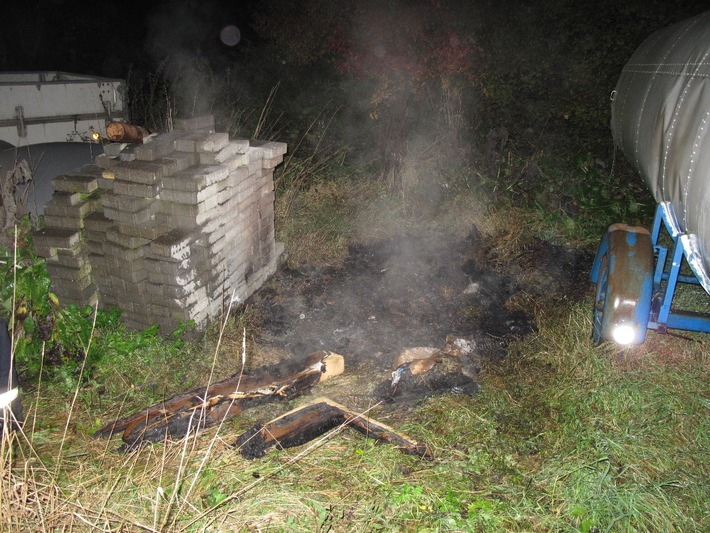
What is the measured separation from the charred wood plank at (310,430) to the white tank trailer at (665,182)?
72.2 inches

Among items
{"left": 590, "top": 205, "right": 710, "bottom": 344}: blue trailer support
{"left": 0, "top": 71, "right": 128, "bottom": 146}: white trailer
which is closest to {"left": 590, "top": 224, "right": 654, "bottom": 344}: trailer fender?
{"left": 590, "top": 205, "right": 710, "bottom": 344}: blue trailer support

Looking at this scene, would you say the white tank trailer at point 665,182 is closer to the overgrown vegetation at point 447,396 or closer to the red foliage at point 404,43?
the overgrown vegetation at point 447,396

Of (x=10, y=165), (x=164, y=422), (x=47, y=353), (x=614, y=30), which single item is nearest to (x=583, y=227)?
(x=614, y=30)

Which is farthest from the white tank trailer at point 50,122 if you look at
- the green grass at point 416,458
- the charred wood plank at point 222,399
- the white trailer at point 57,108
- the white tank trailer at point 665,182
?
the white tank trailer at point 665,182

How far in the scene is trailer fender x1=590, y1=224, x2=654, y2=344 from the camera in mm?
3494

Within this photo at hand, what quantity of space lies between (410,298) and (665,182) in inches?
103

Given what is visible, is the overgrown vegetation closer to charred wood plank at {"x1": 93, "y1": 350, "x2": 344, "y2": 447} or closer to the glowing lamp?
charred wood plank at {"x1": 93, "y1": 350, "x2": 344, "y2": 447}

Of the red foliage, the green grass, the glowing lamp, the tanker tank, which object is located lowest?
the green grass

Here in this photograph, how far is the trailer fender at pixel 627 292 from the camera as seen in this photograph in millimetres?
3494

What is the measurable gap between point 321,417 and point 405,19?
5.33 m

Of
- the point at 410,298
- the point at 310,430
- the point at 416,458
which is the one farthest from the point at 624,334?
the point at 310,430

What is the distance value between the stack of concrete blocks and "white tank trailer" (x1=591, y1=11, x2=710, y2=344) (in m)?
3.21

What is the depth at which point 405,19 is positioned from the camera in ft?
20.4

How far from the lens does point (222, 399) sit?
10.7 ft
